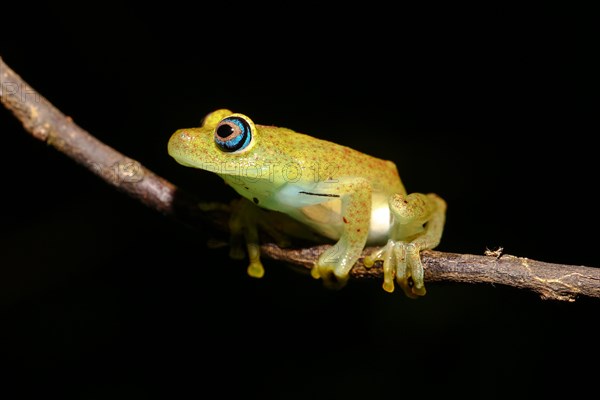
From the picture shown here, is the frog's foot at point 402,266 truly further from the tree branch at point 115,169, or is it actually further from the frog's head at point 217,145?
the frog's head at point 217,145

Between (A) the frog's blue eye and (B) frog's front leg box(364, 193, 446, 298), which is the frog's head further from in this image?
(B) frog's front leg box(364, 193, 446, 298)

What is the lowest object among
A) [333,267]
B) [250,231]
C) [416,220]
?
[333,267]

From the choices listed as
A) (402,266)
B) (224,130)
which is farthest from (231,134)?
(402,266)

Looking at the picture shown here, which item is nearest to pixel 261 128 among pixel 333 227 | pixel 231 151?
pixel 231 151

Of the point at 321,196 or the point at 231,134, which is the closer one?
the point at 231,134

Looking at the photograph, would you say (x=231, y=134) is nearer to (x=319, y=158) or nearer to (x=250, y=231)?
(x=319, y=158)

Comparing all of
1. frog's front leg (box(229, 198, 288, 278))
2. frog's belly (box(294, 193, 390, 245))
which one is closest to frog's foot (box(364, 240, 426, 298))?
frog's belly (box(294, 193, 390, 245))
